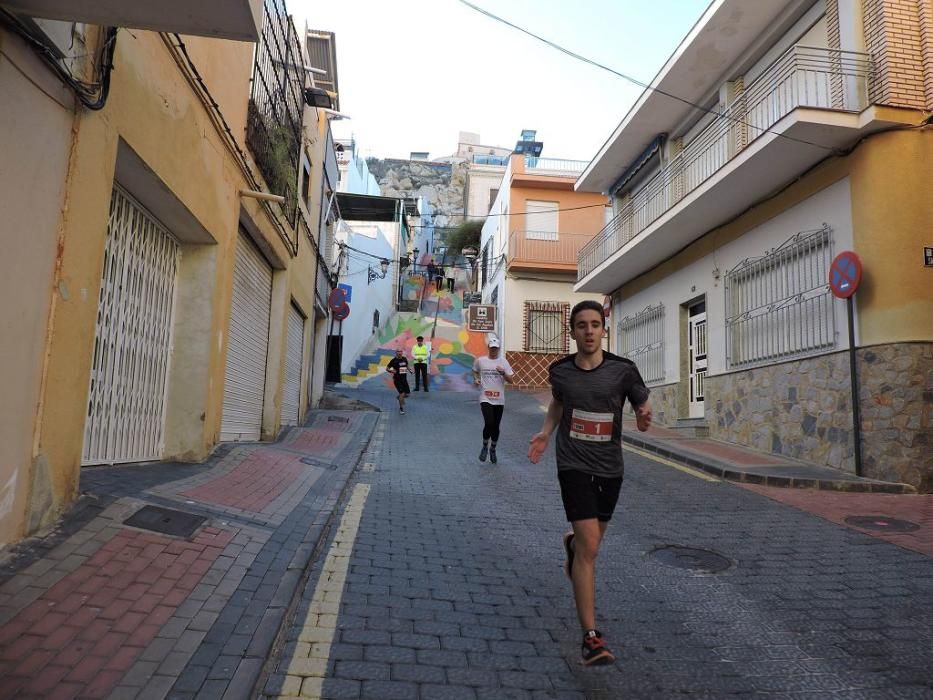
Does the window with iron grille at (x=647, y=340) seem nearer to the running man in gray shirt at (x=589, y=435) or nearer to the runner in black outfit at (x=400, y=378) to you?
the runner in black outfit at (x=400, y=378)

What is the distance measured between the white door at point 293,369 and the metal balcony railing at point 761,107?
807 cm

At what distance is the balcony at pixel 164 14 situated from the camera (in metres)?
3.68

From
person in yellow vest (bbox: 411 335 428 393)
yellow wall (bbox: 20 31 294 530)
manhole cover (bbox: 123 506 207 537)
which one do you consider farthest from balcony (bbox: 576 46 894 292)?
manhole cover (bbox: 123 506 207 537)

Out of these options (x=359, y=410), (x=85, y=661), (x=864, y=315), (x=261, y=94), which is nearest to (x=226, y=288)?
(x=261, y=94)

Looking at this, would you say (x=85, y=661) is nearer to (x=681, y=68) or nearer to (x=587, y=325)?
(x=587, y=325)

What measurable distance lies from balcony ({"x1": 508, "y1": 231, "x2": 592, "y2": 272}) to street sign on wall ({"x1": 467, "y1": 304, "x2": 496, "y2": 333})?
2.50 m

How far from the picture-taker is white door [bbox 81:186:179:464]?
585 cm

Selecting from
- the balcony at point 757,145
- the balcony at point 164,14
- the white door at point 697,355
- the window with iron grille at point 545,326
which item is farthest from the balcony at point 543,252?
the balcony at point 164,14

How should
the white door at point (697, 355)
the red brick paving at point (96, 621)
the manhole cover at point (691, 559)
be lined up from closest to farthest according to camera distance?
the red brick paving at point (96, 621), the manhole cover at point (691, 559), the white door at point (697, 355)

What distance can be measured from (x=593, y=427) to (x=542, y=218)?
2382 cm

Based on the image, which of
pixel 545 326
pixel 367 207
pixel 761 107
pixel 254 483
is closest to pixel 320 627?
pixel 254 483

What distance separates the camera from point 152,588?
3.67 metres

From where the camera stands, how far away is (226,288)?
27.2 ft

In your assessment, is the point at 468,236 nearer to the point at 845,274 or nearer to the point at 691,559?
the point at 845,274
